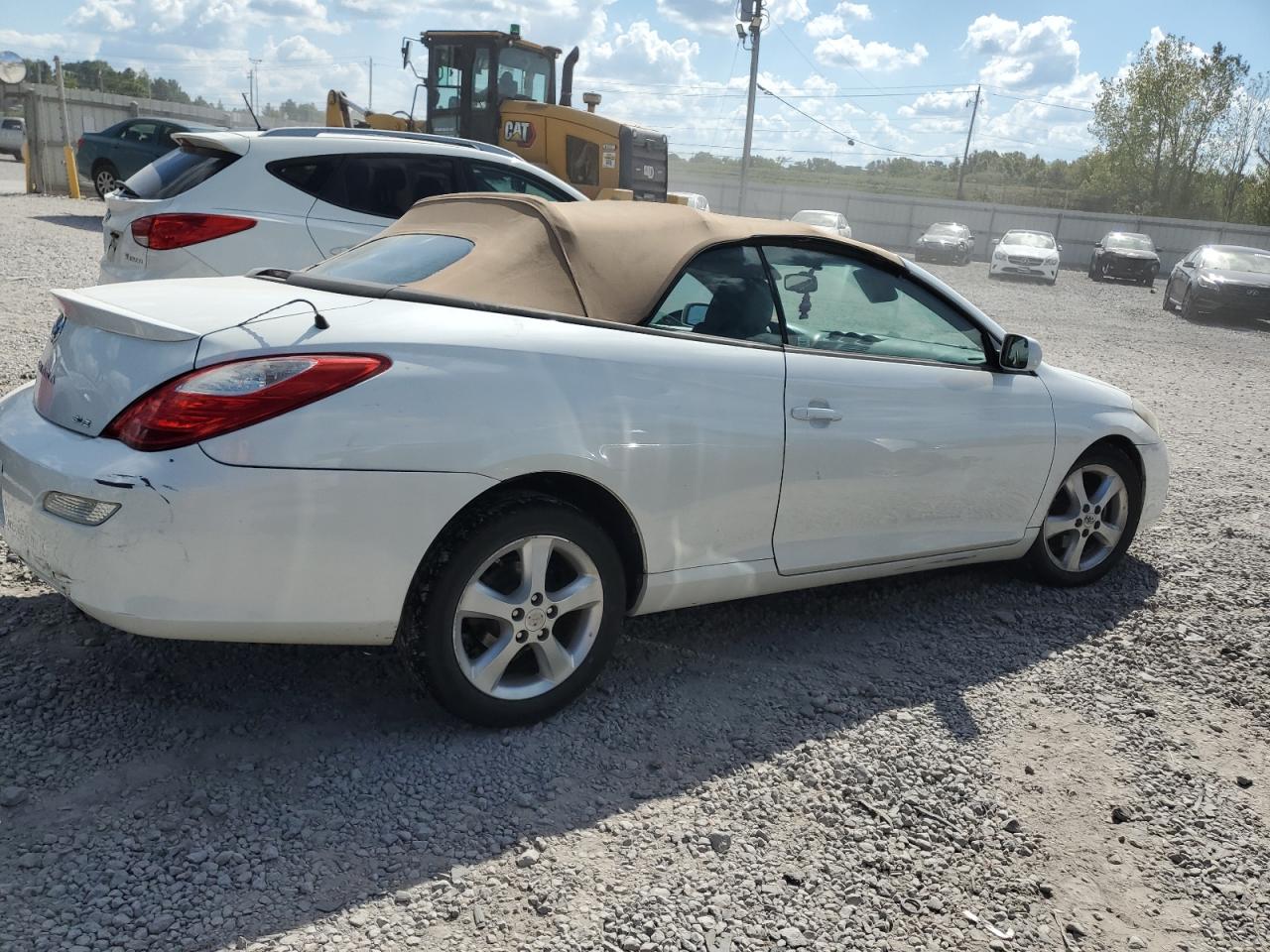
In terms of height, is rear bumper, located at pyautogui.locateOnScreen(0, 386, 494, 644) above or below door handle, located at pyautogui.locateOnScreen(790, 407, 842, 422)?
below

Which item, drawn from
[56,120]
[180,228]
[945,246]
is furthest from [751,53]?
[180,228]

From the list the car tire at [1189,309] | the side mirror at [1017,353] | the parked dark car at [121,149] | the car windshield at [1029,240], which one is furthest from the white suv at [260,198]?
the car windshield at [1029,240]

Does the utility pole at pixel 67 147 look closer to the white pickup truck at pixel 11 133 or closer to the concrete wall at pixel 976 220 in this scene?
the white pickup truck at pixel 11 133

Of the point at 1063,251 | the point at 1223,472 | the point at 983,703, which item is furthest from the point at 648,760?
the point at 1063,251

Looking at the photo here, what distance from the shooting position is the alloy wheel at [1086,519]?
4.73 meters

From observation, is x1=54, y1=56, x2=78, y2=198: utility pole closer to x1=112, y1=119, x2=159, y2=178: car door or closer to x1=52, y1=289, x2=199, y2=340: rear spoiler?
x1=112, y1=119, x2=159, y2=178: car door

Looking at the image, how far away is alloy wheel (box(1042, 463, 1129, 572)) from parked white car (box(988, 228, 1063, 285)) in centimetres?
2534

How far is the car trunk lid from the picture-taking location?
9.12 feet

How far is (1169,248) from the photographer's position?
3988 centimetres

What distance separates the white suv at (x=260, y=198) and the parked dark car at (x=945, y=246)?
28045 mm

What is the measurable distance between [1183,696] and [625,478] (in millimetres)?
2288

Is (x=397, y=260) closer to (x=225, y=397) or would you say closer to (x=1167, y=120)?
(x=225, y=397)

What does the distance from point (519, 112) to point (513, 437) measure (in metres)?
12.0

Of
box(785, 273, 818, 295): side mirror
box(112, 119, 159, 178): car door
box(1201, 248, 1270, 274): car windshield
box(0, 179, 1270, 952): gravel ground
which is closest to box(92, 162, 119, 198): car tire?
box(112, 119, 159, 178): car door
